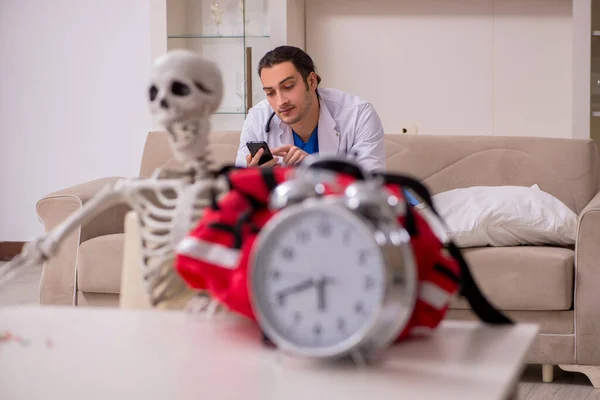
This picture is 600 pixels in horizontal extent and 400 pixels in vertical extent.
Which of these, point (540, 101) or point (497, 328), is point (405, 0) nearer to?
point (540, 101)

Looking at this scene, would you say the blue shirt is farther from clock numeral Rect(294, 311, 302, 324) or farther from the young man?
clock numeral Rect(294, 311, 302, 324)

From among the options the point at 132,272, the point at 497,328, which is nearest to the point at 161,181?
the point at 132,272

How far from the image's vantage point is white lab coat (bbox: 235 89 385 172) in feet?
9.50

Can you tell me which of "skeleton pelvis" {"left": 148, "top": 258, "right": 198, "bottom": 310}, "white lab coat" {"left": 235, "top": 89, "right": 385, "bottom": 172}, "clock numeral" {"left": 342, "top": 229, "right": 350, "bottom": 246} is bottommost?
"skeleton pelvis" {"left": 148, "top": 258, "right": 198, "bottom": 310}

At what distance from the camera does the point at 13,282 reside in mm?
4754

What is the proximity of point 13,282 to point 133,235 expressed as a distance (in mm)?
3722

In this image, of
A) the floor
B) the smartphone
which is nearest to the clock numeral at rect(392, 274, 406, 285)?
the floor

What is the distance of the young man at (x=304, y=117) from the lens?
2.89 metres

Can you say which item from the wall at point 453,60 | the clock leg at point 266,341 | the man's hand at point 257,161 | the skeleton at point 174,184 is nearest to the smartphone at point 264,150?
the man's hand at point 257,161

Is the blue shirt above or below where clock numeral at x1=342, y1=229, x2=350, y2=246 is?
above

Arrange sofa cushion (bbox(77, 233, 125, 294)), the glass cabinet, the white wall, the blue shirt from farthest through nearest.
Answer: the white wall, the glass cabinet, the blue shirt, sofa cushion (bbox(77, 233, 125, 294))

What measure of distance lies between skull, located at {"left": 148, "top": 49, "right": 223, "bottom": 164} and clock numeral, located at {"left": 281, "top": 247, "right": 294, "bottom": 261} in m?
0.31

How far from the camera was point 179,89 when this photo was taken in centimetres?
109

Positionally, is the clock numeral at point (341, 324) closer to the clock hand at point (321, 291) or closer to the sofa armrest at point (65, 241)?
the clock hand at point (321, 291)
